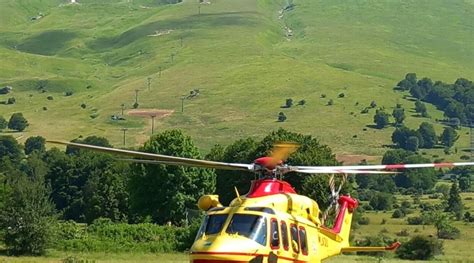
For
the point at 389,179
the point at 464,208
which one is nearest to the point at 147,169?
the point at 464,208

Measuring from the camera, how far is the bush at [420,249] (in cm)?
5875

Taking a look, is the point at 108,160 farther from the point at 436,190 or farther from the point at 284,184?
the point at 284,184

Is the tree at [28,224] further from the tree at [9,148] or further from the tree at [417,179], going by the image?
the tree at [9,148]

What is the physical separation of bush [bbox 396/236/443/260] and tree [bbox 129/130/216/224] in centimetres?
2172

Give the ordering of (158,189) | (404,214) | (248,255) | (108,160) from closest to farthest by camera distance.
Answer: (248,255), (158,189), (404,214), (108,160)

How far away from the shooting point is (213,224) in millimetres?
25141

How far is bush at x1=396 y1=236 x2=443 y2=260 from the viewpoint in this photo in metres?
58.8

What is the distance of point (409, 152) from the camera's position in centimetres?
18475

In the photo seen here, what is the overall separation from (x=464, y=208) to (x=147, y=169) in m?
43.4

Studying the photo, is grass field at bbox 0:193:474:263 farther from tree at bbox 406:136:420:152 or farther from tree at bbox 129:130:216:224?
tree at bbox 406:136:420:152

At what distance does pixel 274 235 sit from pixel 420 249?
35.3 m

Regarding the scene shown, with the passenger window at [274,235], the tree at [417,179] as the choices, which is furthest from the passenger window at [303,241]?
the tree at [417,179]

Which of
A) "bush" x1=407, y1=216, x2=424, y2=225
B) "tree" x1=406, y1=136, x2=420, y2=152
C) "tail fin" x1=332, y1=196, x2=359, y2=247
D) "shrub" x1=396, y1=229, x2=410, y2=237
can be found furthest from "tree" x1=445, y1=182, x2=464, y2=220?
"tree" x1=406, y1=136, x2=420, y2=152

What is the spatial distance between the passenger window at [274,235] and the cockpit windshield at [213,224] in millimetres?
1321
